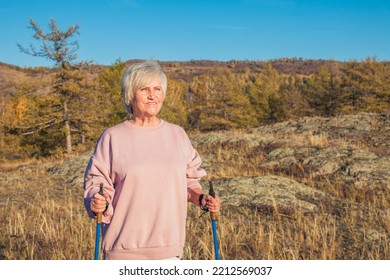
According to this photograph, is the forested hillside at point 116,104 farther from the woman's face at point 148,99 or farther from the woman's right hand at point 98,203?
the woman's right hand at point 98,203

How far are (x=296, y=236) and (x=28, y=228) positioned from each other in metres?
3.36

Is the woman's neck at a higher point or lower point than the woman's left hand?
higher

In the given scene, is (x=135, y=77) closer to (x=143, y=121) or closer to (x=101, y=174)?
(x=143, y=121)

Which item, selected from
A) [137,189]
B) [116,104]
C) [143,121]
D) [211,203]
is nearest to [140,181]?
[137,189]

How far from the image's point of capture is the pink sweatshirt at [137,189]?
7.52 ft

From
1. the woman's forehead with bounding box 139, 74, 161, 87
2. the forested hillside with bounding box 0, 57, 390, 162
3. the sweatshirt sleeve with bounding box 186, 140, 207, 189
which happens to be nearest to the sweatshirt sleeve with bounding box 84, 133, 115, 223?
the woman's forehead with bounding box 139, 74, 161, 87

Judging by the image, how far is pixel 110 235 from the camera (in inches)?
92.2

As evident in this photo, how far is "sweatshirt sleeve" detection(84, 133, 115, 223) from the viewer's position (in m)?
2.29

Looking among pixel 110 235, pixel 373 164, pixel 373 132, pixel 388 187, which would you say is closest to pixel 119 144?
pixel 110 235

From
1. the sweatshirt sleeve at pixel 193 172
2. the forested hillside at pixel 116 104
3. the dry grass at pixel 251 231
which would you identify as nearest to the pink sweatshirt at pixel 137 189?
the sweatshirt sleeve at pixel 193 172

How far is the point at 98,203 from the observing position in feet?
7.11

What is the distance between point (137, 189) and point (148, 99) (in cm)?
53

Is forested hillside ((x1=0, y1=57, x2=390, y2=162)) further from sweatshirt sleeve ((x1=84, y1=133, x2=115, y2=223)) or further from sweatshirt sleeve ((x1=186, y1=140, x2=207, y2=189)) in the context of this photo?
sweatshirt sleeve ((x1=84, y1=133, x2=115, y2=223))
